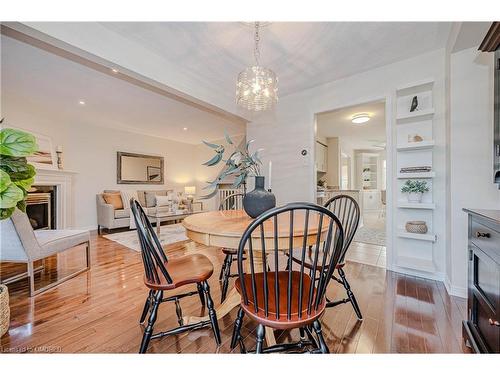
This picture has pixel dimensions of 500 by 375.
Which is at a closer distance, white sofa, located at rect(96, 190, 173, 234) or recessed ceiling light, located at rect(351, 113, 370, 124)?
recessed ceiling light, located at rect(351, 113, 370, 124)

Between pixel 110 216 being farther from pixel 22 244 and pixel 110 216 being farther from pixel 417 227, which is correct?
pixel 417 227

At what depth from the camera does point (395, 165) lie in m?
2.63

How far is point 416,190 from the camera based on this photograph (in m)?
2.47

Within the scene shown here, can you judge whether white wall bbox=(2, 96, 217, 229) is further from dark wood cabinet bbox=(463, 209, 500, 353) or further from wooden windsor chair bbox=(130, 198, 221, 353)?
dark wood cabinet bbox=(463, 209, 500, 353)

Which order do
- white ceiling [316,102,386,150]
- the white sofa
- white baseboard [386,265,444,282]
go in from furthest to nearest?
1. the white sofa
2. white ceiling [316,102,386,150]
3. white baseboard [386,265,444,282]

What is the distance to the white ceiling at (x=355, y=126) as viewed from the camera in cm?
425

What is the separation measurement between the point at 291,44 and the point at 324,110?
115 cm

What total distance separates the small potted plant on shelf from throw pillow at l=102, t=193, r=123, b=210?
5.28 m

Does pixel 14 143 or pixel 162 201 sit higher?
pixel 14 143

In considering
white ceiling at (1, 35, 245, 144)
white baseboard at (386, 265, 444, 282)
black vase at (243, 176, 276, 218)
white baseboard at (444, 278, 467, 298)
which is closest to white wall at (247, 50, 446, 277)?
white baseboard at (386, 265, 444, 282)

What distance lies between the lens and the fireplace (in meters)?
3.77

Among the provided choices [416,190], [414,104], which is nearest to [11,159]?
[416,190]
